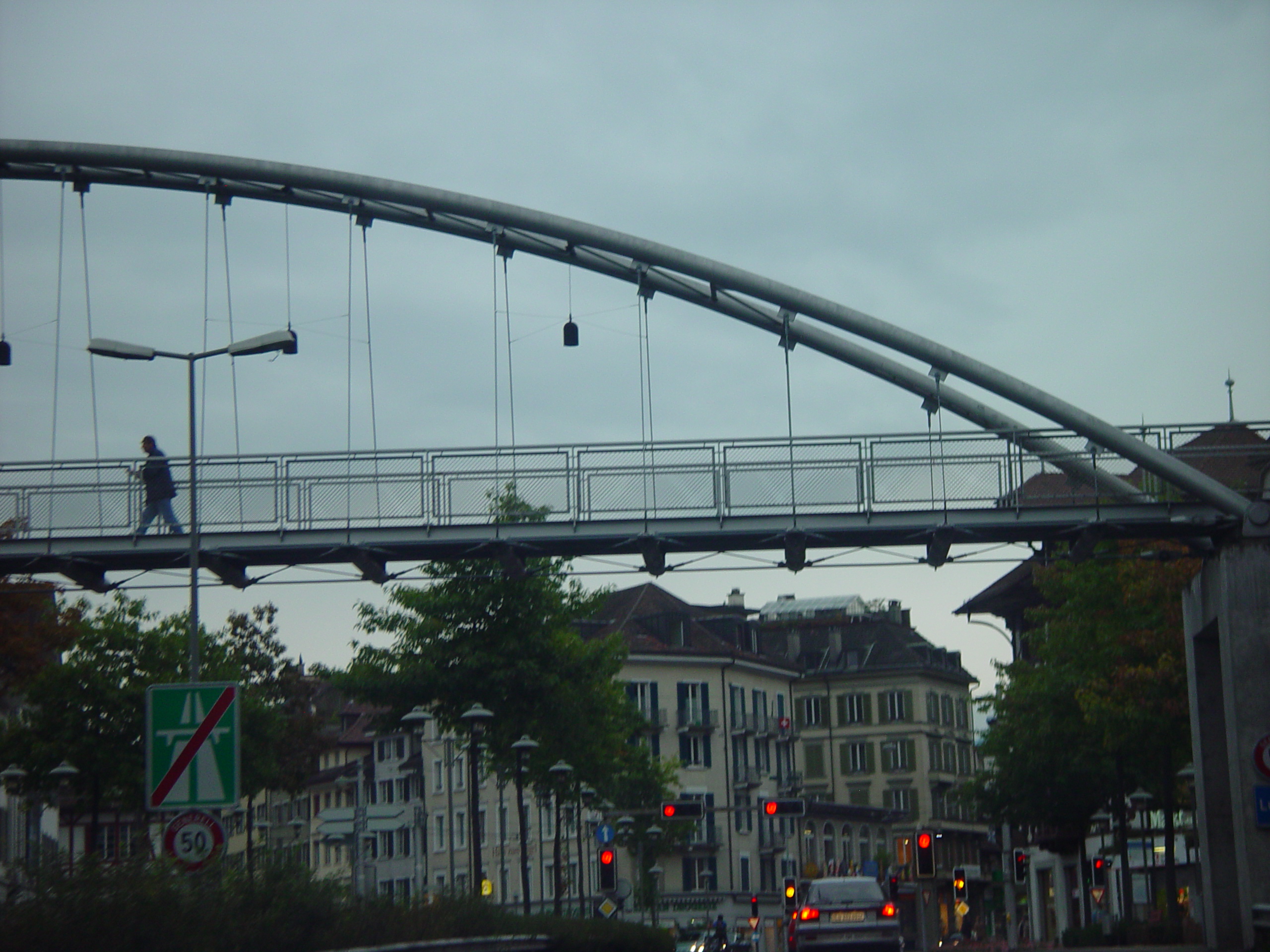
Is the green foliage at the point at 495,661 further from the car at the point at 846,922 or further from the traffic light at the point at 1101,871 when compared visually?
the traffic light at the point at 1101,871

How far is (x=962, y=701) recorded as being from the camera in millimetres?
134250

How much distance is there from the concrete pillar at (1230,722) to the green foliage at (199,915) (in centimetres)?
1420

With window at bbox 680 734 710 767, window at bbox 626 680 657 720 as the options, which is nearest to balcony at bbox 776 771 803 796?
window at bbox 680 734 710 767

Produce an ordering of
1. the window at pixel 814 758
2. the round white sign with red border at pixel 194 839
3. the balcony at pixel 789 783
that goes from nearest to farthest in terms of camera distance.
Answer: the round white sign with red border at pixel 194 839 < the balcony at pixel 789 783 < the window at pixel 814 758

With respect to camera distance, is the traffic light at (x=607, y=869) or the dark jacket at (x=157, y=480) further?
the traffic light at (x=607, y=869)

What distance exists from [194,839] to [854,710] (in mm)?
110610

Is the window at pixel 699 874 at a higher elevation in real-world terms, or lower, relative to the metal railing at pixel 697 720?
lower

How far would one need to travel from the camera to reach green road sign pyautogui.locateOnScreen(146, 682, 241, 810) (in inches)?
741

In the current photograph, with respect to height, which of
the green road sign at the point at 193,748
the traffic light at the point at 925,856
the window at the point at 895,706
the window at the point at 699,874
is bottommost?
the window at the point at 699,874

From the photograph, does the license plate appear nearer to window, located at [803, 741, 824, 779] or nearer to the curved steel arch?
the curved steel arch

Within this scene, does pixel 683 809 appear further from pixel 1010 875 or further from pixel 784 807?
pixel 1010 875

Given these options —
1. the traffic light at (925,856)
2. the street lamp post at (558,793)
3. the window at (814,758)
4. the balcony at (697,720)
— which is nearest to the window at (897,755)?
the window at (814,758)

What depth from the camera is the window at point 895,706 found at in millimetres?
126500

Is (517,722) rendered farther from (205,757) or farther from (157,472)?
(205,757)
